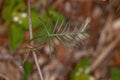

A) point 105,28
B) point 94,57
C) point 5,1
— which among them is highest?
point 5,1

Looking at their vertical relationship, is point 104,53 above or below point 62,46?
below

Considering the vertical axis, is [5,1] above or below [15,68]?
above


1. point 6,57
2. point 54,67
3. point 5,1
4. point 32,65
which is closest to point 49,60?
point 54,67

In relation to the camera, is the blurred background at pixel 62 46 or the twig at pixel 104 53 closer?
the blurred background at pixel 62 46

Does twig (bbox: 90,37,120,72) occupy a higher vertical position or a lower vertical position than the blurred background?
lower

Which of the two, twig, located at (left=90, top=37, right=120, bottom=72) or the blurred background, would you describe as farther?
twig, located at (left=90, top=37, right=120, bottom=72)

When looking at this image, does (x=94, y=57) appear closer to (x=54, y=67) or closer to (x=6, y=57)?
(x=54, y=67)

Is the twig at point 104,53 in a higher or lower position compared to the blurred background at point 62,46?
lower

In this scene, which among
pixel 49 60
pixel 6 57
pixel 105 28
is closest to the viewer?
pixel 6 57
